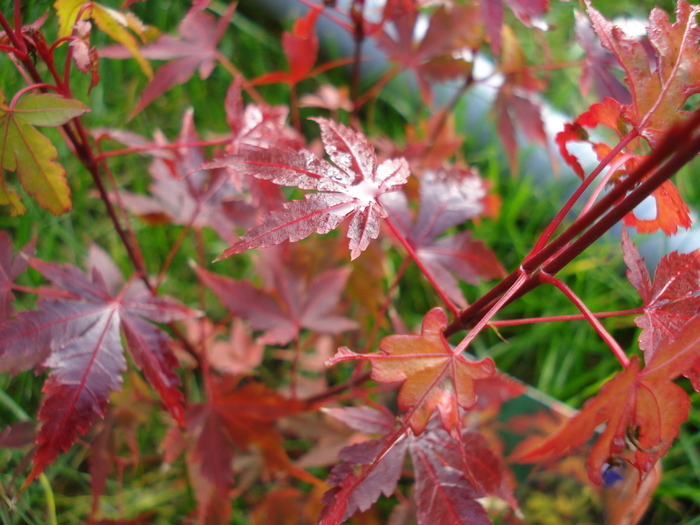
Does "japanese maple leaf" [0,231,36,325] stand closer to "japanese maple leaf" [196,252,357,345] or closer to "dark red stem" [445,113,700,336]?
"japanese maple leaf" [196,252,357,345]

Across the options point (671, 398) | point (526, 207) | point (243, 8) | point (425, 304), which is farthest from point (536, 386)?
point (243, 8)

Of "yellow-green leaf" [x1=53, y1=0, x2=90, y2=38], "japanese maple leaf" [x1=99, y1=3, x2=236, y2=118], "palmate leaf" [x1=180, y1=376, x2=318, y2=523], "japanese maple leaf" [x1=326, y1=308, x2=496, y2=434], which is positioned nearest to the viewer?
"japanese maple leaf" [x1=326, y1=308, x2=496, y2=434]

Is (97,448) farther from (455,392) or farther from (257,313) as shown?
(455,392)

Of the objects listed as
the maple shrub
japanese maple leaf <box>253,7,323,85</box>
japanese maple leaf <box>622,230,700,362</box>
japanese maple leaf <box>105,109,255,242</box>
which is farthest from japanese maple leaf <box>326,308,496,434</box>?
japanese maple leaf <box>253,7,323,85</box>

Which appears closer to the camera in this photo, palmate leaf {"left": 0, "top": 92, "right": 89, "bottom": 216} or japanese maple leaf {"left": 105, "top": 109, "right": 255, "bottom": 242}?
palmate leaf {"left": 0, "top": 92, "right": 89, "bottom": 216}

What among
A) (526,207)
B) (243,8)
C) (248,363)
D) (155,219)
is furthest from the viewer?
(243,8)

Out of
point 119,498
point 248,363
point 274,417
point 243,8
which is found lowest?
point 119,498

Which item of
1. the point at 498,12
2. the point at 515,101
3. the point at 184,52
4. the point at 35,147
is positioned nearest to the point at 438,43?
the point at 515,101
